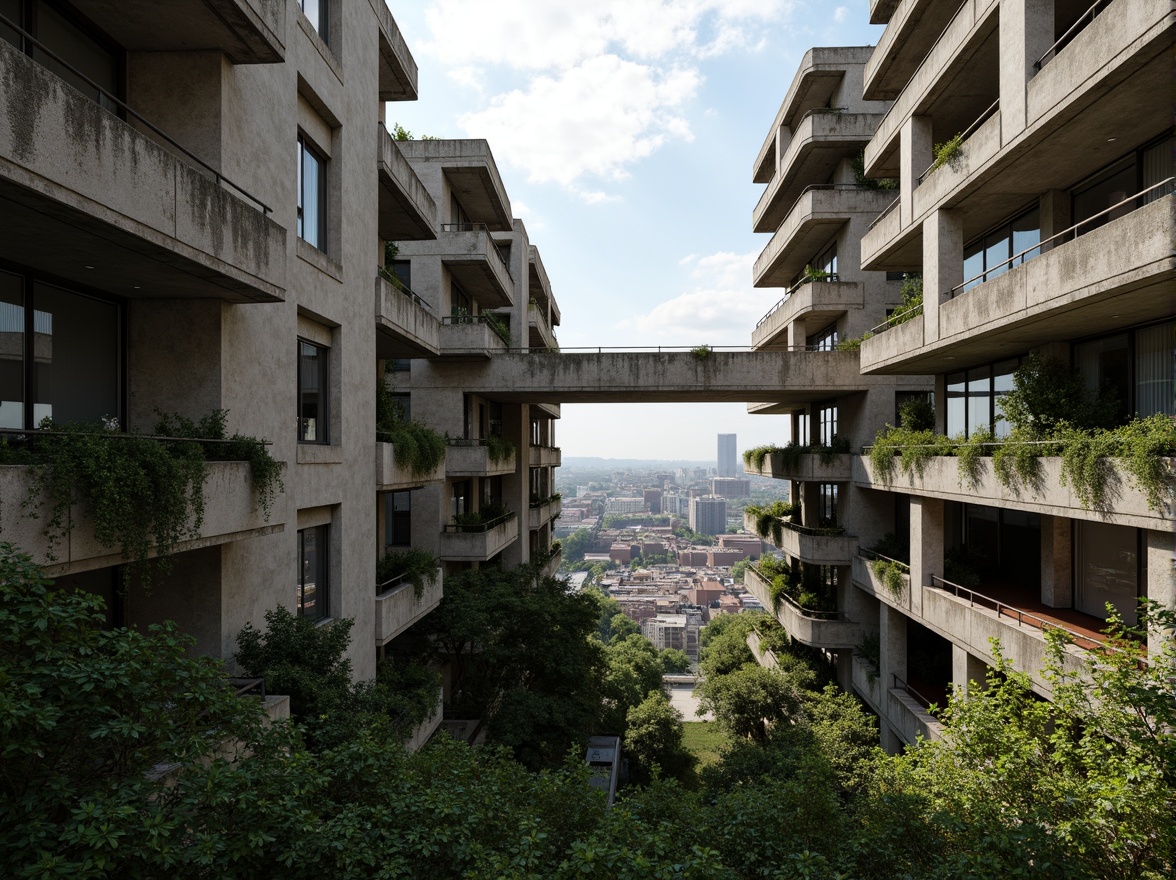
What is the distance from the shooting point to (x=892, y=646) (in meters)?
22.2

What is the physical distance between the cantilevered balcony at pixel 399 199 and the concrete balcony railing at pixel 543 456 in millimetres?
16415

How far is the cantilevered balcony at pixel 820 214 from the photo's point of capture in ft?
86.7

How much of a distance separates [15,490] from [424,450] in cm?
1325

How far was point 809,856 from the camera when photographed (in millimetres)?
7379

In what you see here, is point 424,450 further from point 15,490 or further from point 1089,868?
point 1089,868

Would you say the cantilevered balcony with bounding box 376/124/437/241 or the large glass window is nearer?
the large glass window

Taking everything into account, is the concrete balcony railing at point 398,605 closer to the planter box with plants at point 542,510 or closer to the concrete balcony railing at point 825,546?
the concrete balcony railing at point 825,546

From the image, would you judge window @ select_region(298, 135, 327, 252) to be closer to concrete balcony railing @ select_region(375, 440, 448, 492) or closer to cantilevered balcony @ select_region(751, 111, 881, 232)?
concrete balcony railing @ select_region(375, 440, 448, 492)

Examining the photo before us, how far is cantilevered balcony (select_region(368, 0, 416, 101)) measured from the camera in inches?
708

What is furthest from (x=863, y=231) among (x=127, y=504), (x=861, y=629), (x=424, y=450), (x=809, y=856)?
(x=127, y=504)

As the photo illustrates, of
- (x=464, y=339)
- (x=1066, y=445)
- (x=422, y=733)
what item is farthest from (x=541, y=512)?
(x=1066, y=445)

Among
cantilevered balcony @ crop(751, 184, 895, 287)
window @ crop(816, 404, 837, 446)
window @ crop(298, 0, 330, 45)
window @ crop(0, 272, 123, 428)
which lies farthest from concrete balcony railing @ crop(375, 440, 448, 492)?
cantilevered balcony @ crop(751, 184, 895, 287)

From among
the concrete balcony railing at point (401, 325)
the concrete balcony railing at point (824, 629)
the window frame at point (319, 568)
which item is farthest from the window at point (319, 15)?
the concrete balcony railing at point (824, 629)

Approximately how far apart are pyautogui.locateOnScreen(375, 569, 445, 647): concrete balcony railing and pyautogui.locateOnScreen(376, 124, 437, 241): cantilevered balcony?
36.9 feet
